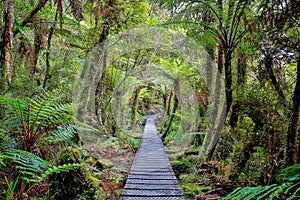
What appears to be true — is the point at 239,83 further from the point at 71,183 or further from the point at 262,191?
the point at 71,183

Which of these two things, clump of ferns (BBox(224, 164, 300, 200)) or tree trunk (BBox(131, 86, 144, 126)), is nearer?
clump of ferns (BBox(224, 164, 300, 200))

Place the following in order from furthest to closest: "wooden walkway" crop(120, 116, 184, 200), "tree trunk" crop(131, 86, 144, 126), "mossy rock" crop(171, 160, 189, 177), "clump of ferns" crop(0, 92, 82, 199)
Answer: "tree trunk" crop(131, 86, 144, 126) → "mossy rock" crop(171, 160, 189, 177) → "wooden walkway" crop(120, 116, 184, 200) → "clump of ferns" crop(0, 92, 82, 199)

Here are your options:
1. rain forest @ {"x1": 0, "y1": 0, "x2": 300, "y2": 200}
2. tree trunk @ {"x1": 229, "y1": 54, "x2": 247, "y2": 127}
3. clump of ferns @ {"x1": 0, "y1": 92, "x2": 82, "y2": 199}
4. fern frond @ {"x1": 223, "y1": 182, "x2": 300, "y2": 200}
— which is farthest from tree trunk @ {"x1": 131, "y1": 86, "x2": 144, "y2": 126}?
fern frond @ {"x1": 223, "y1": 182, "x2": 300, "y2": 200}

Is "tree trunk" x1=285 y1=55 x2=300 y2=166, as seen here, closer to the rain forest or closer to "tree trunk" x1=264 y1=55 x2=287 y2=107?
the rain forest

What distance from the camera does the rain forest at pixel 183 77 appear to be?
2.21 meters

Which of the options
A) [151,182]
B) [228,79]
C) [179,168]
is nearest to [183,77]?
[179,168]

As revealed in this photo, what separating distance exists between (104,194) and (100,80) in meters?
4.29

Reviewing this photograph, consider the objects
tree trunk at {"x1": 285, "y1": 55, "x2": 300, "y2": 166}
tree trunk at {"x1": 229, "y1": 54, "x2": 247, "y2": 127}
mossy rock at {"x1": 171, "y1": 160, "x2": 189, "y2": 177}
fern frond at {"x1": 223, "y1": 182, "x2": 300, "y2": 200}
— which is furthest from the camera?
mossy rock at {"x1": 171, "y1": 160, "x2": 189, "y2": 177}

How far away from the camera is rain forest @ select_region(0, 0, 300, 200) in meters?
2.21

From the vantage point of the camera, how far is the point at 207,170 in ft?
12.7

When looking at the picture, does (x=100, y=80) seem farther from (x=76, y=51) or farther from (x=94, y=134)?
(x=94, y=134)

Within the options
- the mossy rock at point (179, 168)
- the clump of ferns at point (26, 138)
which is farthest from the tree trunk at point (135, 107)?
the clump of ferns at point (26, 138)

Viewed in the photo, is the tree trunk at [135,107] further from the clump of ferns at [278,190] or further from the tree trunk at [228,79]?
the clump of ferns at [278,190]

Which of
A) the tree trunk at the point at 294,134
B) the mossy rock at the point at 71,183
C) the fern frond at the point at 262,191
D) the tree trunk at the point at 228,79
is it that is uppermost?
the tree trunk at the point at 228,79
